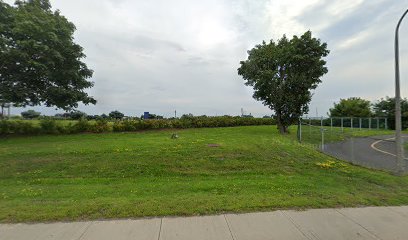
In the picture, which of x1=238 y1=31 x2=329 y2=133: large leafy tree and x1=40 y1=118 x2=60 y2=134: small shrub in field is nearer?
x1=40 y1=118 x2=60 y2=134: small shrub in field

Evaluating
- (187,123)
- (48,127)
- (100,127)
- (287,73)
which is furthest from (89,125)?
(287,73)

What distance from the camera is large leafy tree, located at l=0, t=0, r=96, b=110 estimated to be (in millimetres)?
15891

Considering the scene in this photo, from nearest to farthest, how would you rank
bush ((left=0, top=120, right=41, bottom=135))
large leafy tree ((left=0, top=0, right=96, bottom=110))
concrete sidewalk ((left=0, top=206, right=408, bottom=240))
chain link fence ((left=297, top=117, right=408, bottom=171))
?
concrete sidewalk ((left=0, top=206, right=408, bottom=240))
large leafy tree ((left=0, top=0, right=96, bottom=110))
bush ((left=0, top=120, right=41, bottom=135))
chain link fence ((left=297, top=117, right=408, bottom=171))

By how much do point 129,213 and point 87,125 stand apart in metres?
15.7

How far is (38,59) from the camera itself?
16.6 m

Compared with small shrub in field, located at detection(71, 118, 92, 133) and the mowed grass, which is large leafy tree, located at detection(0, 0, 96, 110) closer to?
small shrub in field, located at detection(71, 118, 92, 133)

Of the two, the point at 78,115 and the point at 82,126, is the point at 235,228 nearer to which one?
the point at 82,126

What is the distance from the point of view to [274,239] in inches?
157

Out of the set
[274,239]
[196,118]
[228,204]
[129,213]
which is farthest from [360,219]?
[196,118]

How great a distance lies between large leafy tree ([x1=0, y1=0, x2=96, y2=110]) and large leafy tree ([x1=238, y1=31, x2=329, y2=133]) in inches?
519

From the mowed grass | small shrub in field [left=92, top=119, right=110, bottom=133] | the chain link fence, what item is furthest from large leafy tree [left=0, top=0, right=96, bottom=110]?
the chain link fence

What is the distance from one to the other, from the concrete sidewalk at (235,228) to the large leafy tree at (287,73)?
53.6 ft

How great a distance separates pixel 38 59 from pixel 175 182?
14231 mm

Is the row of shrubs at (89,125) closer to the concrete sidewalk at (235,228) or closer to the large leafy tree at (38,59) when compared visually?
the large leafy tree at (38,59)
